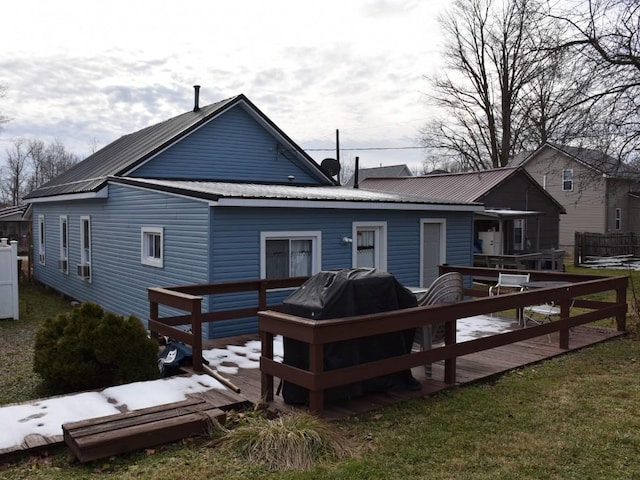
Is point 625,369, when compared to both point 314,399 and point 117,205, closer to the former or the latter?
point 314,399

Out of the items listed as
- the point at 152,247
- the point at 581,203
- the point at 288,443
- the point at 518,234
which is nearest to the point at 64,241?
the point at 152,247

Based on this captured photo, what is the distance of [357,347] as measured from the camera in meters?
5.48

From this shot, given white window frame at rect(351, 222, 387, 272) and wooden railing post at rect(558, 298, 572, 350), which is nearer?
wooden railing post at rect(558, 298, 572, 350)

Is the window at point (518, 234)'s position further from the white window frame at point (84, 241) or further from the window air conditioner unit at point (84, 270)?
the window air conditioner unit at point (84, 270)

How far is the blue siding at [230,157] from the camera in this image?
1493 centimetres

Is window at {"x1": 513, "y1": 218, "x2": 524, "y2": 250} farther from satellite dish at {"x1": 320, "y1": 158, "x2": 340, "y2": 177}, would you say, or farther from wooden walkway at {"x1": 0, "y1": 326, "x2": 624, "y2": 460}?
wooden walkway at {"x1": 0, "y1": 326, "x2": 624, "y2": 460}

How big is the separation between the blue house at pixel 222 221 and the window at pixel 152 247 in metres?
0.03

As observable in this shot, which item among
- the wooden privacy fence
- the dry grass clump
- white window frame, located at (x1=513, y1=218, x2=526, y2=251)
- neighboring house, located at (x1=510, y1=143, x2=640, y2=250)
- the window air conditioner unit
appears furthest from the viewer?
neighboring house, located at (x1=510, y1=143, x2=640, y2=250)

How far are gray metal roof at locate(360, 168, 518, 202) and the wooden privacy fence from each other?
5.68 m

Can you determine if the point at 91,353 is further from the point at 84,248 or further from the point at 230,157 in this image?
the point at 230,157

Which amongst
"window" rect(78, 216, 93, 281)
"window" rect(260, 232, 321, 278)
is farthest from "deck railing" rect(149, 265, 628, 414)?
"window" rect(78, 216, 93, 281)

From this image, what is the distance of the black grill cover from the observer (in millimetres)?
5422

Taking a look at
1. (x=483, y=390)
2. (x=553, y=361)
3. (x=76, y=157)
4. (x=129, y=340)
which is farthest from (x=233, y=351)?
(x=76, y=157)

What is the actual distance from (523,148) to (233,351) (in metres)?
28.6
